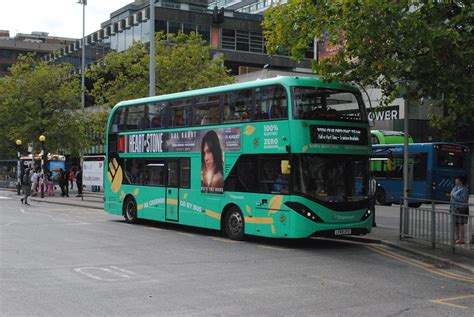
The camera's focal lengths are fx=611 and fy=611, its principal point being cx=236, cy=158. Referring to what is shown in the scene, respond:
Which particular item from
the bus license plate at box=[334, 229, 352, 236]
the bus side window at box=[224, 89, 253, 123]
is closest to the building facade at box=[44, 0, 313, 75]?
the bus side window at box=[224, 89, 253, 123]

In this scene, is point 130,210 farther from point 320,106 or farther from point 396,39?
point 396,39

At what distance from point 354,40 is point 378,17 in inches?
27.7

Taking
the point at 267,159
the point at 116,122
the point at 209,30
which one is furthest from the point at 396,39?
the point at 209,30

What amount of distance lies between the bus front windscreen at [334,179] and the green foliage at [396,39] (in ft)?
6.23

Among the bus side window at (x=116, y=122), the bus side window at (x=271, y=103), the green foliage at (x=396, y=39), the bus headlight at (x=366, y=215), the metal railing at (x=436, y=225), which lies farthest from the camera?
the bus side window at (x=116, y=122)

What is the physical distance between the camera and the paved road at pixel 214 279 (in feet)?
25.7

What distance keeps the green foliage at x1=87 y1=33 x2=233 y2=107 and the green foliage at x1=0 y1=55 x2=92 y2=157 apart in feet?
25.3

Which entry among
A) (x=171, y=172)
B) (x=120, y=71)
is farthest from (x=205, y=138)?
(x=120, y=71)

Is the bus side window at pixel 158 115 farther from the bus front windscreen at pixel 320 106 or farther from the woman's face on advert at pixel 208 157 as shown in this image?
the bus front windscreen at pixel 320 106

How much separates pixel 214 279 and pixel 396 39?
6591 mm

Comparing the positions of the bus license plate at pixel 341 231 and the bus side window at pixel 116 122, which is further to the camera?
the bus side window at pixel 116 122

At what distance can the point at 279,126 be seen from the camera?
1406 cm

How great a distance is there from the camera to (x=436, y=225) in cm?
1354

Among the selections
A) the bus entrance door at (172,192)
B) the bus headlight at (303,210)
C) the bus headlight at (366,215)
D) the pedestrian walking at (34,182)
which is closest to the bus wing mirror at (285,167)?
the bus headlight at (303,210)
